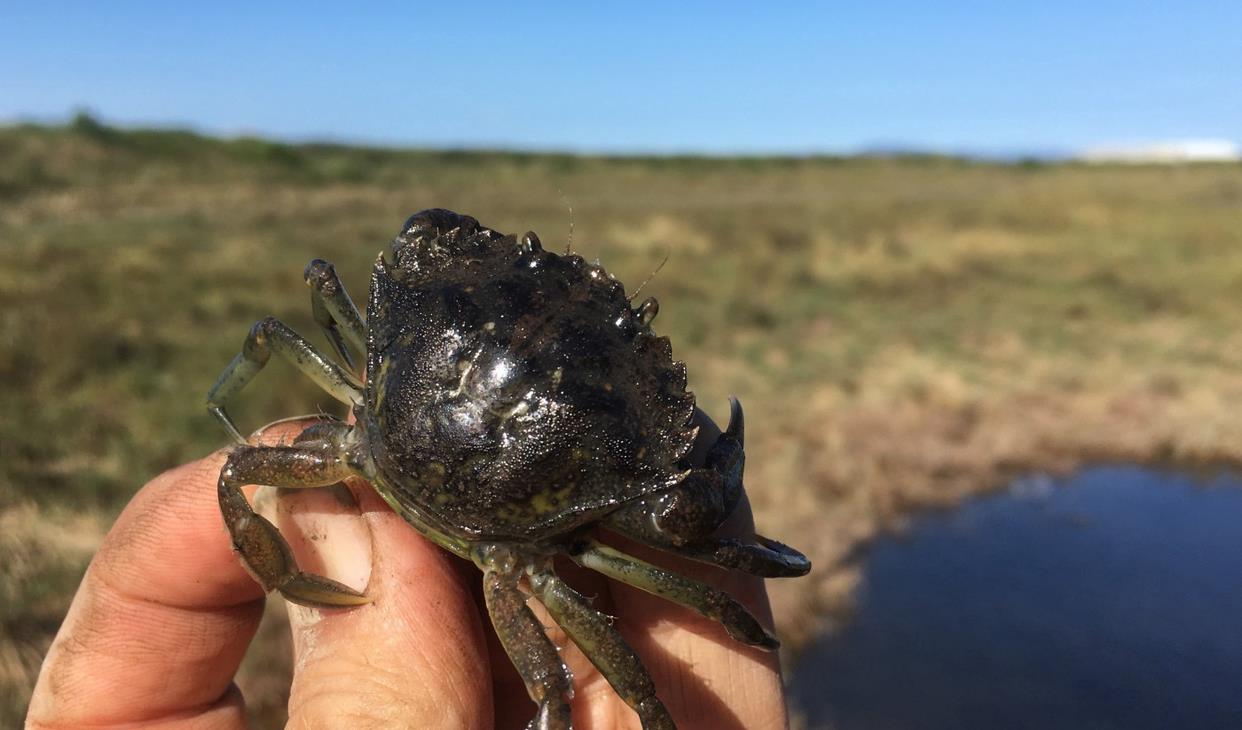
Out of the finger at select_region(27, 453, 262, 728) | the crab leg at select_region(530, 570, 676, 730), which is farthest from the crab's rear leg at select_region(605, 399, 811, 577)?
the finger at select_region(27, 453, 262, 728)

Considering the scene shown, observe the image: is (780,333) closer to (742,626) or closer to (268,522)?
(742,626)

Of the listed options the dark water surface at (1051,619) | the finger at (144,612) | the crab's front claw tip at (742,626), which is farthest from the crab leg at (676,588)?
the dark water surface at (1051,619)

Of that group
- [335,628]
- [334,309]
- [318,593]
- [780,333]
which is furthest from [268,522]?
[780,333]

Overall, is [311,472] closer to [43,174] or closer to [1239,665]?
[1239,665]

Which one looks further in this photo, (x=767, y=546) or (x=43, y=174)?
(x=43, y=174)

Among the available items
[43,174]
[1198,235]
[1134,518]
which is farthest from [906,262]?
[43,174]

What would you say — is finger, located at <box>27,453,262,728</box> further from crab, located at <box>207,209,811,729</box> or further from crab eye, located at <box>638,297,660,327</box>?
crab eye, located at <box>638,297,660,327</box>
